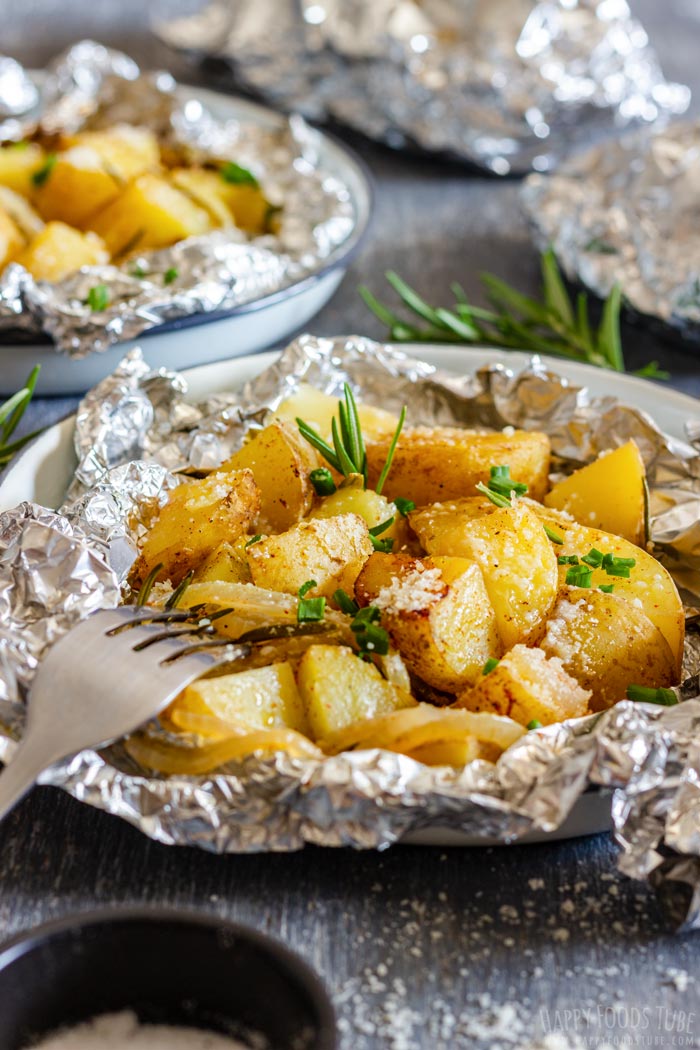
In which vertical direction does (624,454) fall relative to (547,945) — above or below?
above

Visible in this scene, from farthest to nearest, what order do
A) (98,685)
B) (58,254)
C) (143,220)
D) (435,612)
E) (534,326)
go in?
(534,326)
(143,220)
(58,254)
(435,612)
(98,685)

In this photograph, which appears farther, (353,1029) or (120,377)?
(120,377)

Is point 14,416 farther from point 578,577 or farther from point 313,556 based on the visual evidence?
point 578,577

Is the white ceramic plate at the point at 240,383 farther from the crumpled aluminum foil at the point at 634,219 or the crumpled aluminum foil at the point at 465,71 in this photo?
the crumpled aluminum foil at the point at 465,71

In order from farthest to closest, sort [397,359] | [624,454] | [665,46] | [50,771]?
1. [665,46]
2. [397,359]
3. [624,454]
4. [50,771]

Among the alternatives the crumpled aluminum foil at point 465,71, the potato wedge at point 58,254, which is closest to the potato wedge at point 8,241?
the potato wedge at point 58,254

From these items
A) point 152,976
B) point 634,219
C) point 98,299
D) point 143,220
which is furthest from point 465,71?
point 152,976

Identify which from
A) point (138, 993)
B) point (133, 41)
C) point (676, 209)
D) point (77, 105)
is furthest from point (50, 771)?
point (133, 41)

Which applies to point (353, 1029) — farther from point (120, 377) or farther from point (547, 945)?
point (120, 377)
